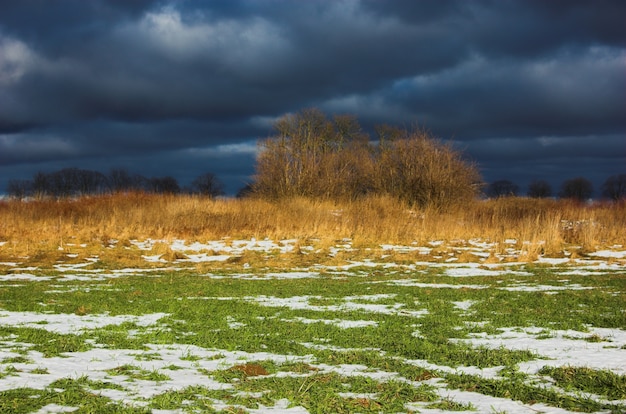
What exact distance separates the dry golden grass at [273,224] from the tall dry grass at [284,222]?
1.6 inches

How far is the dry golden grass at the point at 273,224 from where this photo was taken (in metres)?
21.1

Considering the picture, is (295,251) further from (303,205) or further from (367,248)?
(303,205)

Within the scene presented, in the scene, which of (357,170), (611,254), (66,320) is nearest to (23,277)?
(66,320)

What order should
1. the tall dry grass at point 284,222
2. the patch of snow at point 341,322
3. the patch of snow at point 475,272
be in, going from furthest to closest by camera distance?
1. the tall dry grass at point 284,222
2. the patch of snow at point 475,272
3. the patch of snow at point 341,322

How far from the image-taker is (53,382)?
183 inches

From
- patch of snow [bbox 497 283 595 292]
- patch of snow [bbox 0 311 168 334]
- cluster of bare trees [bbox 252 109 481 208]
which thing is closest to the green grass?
patch of snow [bbox 0 311 168 334]

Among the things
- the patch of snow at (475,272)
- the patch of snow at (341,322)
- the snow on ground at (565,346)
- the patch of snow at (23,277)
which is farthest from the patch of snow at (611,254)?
the patch of snow at (23,277)

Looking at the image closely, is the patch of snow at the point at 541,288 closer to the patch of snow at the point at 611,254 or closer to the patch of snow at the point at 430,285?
the patch of snow at the point at 430,285

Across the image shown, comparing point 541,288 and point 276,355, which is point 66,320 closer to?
point 276,355

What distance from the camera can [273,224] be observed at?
86.6ft

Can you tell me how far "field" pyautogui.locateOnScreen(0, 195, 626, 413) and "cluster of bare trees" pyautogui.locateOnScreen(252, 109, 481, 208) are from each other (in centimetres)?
1451

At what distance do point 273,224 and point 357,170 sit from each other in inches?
563

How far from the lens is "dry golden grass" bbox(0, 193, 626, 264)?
21.1 metres

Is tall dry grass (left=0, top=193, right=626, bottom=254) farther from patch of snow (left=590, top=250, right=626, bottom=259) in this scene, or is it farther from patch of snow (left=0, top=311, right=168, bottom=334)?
patch of snow (left=0, top=311, right=168, bottom=334)
